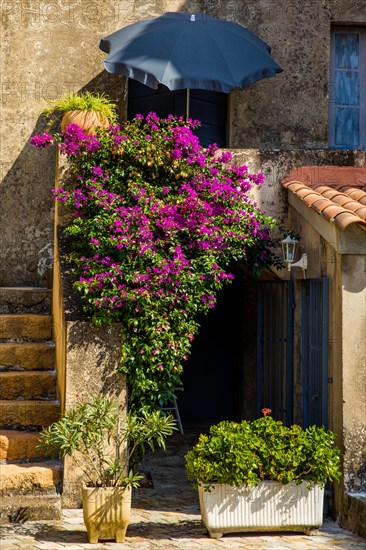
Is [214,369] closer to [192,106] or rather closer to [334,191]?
[192,106]

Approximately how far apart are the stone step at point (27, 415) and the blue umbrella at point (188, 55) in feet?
12.4

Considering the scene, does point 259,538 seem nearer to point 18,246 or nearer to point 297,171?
point 297,171

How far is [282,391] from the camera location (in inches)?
397

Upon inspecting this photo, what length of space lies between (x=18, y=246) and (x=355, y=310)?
5316mm

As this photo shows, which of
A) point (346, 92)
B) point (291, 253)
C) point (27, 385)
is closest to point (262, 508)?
point (291, 253)

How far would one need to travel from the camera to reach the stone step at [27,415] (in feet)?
29.6

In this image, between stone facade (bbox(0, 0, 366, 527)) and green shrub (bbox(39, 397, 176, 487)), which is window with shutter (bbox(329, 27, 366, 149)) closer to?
stone facade (bbox(0, 0, 366, 527))

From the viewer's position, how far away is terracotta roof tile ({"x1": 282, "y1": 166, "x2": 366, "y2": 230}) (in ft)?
26.8

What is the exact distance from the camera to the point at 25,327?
33.4ft

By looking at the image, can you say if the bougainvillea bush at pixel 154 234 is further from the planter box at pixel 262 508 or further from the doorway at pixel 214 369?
the doorway at pixel 214 369

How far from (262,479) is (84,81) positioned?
6.32 m

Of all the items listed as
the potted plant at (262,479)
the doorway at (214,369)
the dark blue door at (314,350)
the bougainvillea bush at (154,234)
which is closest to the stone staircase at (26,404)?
the bougainvillea bush at (154,234)

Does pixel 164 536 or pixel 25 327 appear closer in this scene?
pixel 164 536

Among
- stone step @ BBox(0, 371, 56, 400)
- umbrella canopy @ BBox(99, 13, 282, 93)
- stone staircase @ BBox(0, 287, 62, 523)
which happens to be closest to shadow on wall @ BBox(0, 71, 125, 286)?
stone staircase @ BBox(0, 287, 62, 523)
